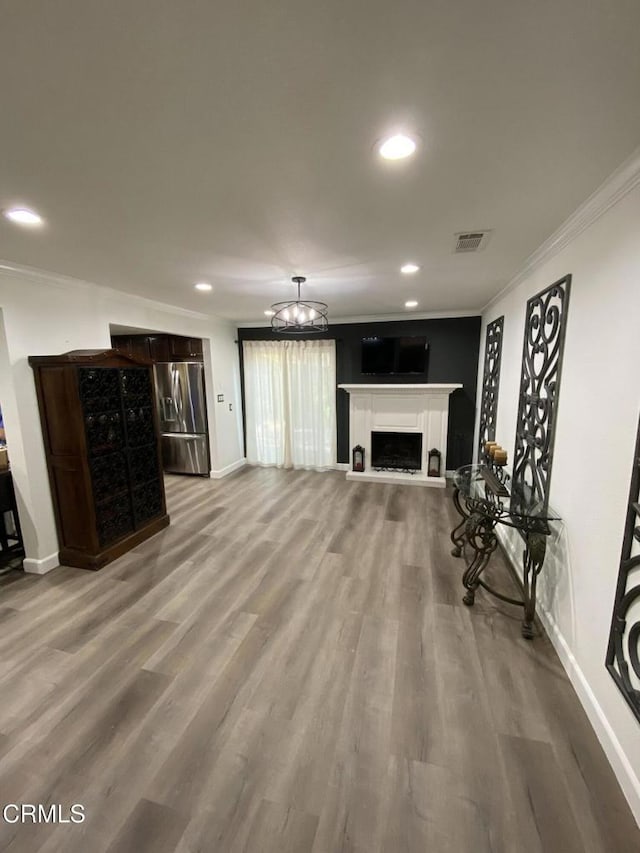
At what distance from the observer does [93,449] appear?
115 inches

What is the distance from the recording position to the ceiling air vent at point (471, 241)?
6.98 feet

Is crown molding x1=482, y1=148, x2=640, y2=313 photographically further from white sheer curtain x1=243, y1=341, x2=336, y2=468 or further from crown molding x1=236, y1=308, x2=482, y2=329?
white sheer curtain x1=243, y1=341, x2=336, y2=468

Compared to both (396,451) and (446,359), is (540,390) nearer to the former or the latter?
(446,359)

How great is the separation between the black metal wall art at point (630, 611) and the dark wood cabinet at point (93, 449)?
3.53m

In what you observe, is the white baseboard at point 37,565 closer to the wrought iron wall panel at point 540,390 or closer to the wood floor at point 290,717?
the wood floor at point 290,717

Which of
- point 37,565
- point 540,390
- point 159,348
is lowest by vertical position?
point 37,565

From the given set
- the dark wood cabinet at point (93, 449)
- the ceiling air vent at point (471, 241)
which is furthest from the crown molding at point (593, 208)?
the dark wood cabinet at point (93, 449)

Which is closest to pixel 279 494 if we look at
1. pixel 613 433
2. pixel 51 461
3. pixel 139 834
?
pixel 51 461

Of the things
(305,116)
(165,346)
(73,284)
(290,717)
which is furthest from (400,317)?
(290,717)

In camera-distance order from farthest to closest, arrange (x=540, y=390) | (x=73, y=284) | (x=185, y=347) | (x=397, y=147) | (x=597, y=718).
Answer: (x=185, y=347) → (x=73, y=284) → (x=540, y=390) → (x=597, y=718) → (x=397, y=147)

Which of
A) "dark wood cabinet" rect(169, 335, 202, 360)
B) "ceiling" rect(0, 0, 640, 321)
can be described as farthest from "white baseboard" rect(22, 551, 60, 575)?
"dark wood cabinet" rect(169, 335, 202, 360)

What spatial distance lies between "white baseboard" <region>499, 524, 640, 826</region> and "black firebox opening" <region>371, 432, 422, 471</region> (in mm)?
3160

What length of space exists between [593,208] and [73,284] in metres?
3.89

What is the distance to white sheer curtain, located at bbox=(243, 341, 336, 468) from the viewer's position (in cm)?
550
